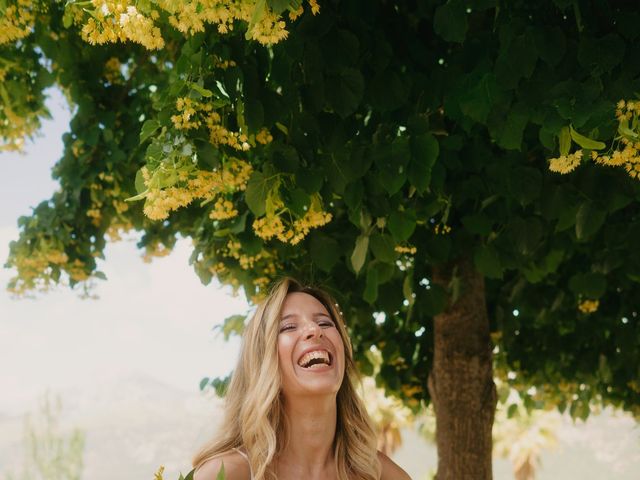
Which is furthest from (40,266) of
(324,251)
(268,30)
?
(268,30)

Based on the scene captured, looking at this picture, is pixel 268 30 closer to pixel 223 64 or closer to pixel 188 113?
pixel 188 113

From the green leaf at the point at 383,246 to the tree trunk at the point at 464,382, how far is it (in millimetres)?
1454

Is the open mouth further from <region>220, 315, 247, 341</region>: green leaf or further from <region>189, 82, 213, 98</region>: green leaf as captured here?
<region>220, 315, 247, 341</region>: green leaf

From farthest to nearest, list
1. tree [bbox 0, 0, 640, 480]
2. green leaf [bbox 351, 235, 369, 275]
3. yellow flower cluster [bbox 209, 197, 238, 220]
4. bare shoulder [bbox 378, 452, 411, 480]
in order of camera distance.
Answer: green leaf [bbox 351, 235, 369, 275]
yellow flower cluster [bbox 209, 197, 238, 220]
bare shoulder [bbox 378, 452, 411, 480]
tree [bbox 0, 0, 640, 480]

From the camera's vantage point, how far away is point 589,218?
387 centimetres

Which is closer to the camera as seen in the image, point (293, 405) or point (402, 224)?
point (293, 405)

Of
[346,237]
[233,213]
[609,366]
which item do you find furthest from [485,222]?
[609,366]

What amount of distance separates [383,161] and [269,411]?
3.35 feet

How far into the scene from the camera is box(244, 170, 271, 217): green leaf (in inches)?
130

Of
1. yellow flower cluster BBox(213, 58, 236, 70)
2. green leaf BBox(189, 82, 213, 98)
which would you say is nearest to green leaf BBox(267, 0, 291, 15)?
green leaf BBox(189, 82, 213, 98)

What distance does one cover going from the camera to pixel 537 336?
711 centimetres

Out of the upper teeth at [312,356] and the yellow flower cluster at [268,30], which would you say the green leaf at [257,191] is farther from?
the yellow flower cluster at [268,30]

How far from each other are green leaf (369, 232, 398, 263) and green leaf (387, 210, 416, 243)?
0.15 metres

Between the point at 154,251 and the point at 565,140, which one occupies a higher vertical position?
the point at 154,251
